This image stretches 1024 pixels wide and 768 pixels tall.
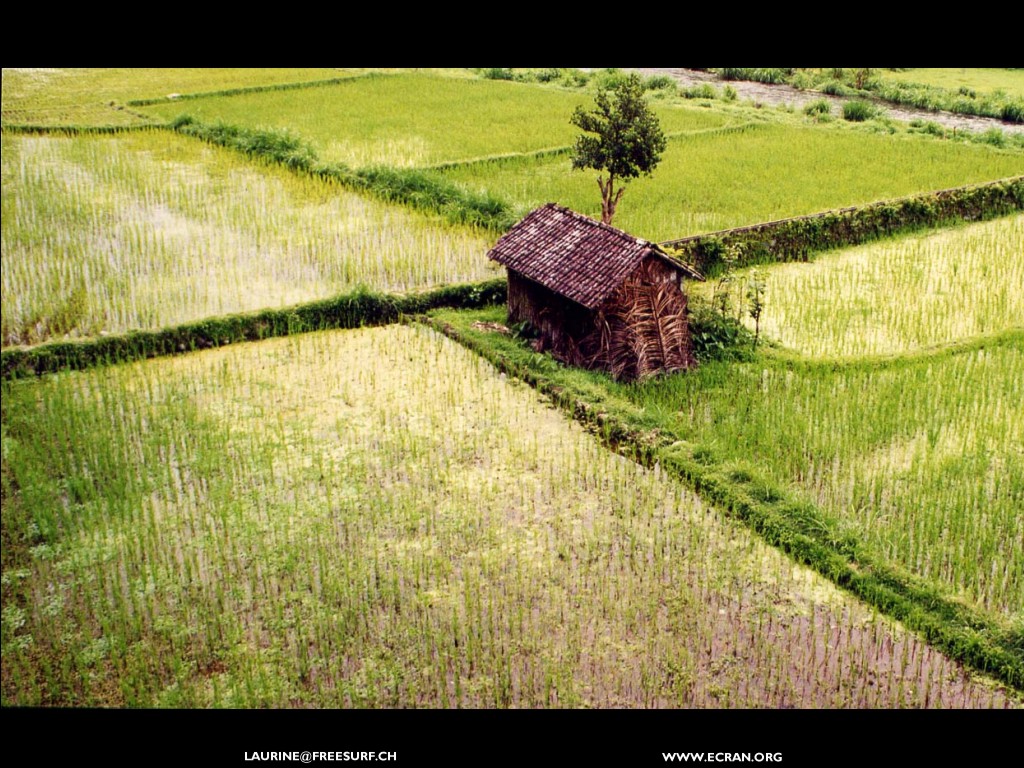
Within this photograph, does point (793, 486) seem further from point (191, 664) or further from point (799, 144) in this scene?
point (799, 144)

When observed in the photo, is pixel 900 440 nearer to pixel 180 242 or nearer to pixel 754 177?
pixel 754 177

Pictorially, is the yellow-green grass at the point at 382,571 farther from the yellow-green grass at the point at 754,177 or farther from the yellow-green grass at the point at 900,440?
the yellow-green grass at the point at 754,177

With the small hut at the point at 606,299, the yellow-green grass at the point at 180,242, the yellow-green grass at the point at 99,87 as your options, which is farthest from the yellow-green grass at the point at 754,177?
the yellow-green grass at the point at 99,87

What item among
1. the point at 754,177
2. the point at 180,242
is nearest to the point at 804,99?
the point at 754,177

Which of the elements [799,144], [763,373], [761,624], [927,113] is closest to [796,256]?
[763,373]

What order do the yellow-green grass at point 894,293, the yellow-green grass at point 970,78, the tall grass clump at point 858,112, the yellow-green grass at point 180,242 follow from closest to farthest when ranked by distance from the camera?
the yellow-green grass at point 894,293
the yellow-green grass at point 180,242
the tall grass clump at point 858,112
the yellow-green grass at point 970,78

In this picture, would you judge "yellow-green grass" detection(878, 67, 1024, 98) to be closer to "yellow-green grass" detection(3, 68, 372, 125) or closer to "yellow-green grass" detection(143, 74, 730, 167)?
"yellow-green grass" detection(143, 74, 730, 167)
